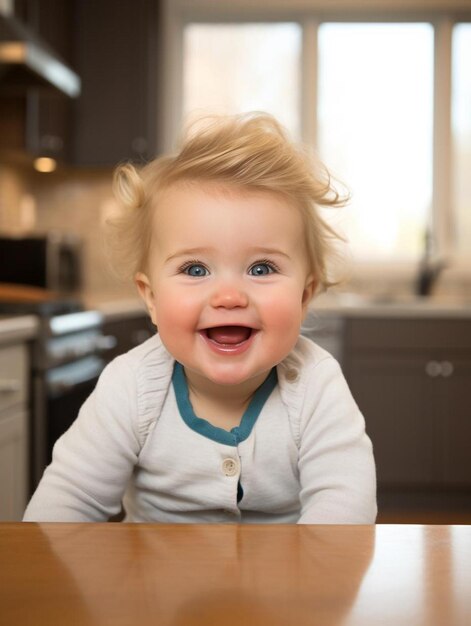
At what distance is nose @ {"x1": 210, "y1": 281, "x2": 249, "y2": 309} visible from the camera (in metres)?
0.75

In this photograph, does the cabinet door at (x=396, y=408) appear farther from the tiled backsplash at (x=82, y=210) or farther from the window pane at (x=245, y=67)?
the window pane at (x=245, y=67)

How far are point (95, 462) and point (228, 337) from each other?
0.20 m

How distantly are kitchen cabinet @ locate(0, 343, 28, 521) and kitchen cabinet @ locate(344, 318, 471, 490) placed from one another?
6.52 feet

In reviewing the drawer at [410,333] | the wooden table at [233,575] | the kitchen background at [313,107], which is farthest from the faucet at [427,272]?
the wooden table at [233,575]

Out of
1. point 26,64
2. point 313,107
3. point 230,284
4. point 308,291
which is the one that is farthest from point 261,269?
point 313,107

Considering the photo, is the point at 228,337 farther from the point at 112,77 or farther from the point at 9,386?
the point at 112,77

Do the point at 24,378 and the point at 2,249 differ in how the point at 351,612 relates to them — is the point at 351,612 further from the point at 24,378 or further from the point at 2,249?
the point at 2,249

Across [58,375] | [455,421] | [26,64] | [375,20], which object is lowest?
[455,421]

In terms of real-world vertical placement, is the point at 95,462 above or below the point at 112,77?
below

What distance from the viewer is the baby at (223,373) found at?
0.78 m

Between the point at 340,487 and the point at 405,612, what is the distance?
0.48m

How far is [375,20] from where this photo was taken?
16.0ft

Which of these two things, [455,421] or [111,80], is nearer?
[455,421]

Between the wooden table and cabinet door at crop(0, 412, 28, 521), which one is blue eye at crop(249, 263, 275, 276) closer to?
the wooden table
